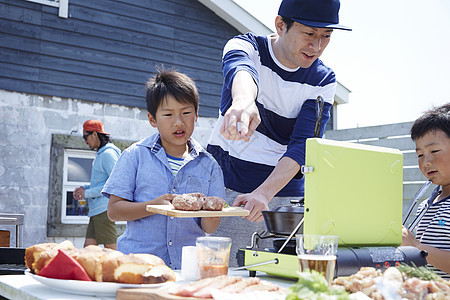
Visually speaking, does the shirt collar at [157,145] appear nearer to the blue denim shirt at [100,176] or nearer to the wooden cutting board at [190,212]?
the wooden cutting board at [190,212]

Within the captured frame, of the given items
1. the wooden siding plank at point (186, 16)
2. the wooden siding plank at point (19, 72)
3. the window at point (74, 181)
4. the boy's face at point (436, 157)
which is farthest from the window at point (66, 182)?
the boy's face at point (436, 157)

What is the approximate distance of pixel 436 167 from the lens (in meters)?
2.47

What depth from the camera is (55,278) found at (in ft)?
4.32

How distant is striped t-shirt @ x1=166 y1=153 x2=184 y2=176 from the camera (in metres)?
2.48

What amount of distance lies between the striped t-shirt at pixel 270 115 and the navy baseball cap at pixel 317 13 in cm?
34

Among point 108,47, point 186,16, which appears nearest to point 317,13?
point 108,47

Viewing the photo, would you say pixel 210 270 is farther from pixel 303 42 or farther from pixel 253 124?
pixel 303 42

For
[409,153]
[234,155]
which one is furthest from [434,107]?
[409,153]

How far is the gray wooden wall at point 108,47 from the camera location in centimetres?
706

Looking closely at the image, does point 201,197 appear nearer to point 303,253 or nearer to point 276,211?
point 276,211

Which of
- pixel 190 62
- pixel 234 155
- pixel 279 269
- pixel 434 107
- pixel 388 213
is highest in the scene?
pixel 190 62

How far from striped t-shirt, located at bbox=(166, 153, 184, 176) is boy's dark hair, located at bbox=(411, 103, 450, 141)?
4.10 feet

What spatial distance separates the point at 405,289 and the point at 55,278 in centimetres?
89

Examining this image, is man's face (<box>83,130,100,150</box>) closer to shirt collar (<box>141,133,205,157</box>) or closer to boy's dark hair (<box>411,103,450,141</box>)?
shirt collar (<box>141,133,205,157</box>)
